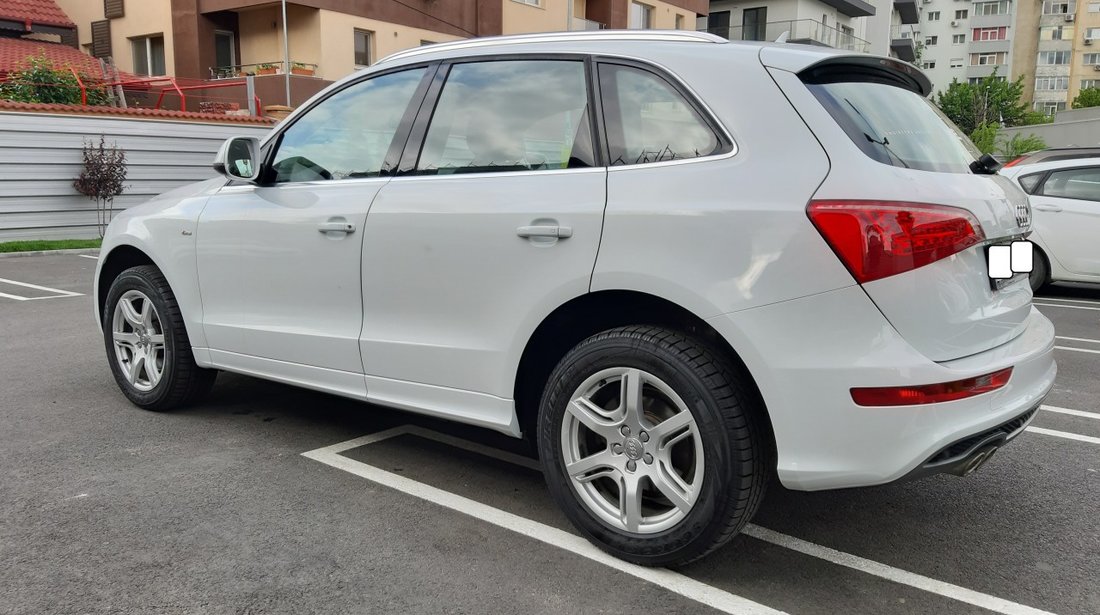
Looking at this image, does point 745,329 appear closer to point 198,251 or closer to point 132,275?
point 198,251

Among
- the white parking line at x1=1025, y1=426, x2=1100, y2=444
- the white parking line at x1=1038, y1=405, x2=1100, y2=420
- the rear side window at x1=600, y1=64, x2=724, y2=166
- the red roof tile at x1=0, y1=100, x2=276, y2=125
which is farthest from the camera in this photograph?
the red roof tile at x1=0, y1=100, x2=276, y2=125

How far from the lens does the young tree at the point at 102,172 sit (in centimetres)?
1534

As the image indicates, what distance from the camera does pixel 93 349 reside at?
6535mm

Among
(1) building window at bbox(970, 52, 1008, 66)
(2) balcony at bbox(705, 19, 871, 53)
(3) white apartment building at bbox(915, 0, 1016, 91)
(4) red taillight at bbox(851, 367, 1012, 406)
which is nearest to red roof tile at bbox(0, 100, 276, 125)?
(4) red taillight at bbox(851, 367, 1012, 406)

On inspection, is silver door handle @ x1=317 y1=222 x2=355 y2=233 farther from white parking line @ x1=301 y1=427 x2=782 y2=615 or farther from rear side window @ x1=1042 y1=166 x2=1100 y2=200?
rear side window @ x1=1042 y1=166 x2=1100 y2=200

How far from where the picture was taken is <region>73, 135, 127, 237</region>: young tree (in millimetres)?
15336

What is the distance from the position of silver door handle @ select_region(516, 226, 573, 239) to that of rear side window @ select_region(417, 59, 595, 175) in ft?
0.86

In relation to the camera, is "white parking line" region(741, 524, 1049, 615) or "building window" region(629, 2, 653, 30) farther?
"building window" region(629, 2, 653, 30)

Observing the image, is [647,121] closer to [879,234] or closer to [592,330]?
[592,330]

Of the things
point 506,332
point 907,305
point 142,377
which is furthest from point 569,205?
point 142,377

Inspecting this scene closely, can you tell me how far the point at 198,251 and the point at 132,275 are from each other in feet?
1.95

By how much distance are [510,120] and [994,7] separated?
9768cm

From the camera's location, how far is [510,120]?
3.45 meters

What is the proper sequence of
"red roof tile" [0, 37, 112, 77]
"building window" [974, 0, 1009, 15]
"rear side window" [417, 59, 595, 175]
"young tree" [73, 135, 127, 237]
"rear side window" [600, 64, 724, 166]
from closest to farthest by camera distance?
"rear side window" [600, 64, 724, 166], "rear side window" [417, 59, 595, 175], "young tree" [73, 135, 127, 237], "red roof tile" [0, 37, 112, 77], "building window" [974, 0, 1009, 15]
